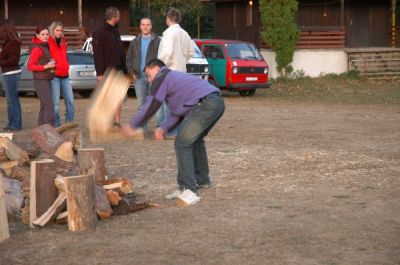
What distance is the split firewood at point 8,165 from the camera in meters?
9.16

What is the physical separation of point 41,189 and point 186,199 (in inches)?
55.6

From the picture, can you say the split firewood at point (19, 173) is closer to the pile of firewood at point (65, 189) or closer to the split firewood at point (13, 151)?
the pile of firewood at point (65, 189)

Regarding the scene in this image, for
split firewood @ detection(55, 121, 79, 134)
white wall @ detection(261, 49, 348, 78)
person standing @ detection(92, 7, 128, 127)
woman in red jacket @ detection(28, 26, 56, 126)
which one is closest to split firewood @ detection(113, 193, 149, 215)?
split firewood @ detection(55, 121, 79, 134)

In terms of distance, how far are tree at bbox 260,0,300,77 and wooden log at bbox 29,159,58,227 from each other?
25.8 meters

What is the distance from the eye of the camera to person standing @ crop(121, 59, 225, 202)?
8.30 metres

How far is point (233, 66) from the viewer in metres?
24.6

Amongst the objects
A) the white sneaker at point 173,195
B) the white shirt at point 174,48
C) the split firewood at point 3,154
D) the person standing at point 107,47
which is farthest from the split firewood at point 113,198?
the person standing at point 107,47

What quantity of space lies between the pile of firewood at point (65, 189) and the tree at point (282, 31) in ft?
78.8

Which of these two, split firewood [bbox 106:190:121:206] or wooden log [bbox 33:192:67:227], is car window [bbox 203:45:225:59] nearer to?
split firewood [bbox 106:190:121:206]

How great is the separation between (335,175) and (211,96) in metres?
2.20

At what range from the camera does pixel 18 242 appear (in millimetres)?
7020

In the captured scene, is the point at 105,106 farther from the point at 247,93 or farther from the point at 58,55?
the point at 247,93

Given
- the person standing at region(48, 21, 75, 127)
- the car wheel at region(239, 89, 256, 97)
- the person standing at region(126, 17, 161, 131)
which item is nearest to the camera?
the person standing at region(48, 21, 75, 127)

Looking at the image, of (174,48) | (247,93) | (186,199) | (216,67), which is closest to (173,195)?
(186,199)
